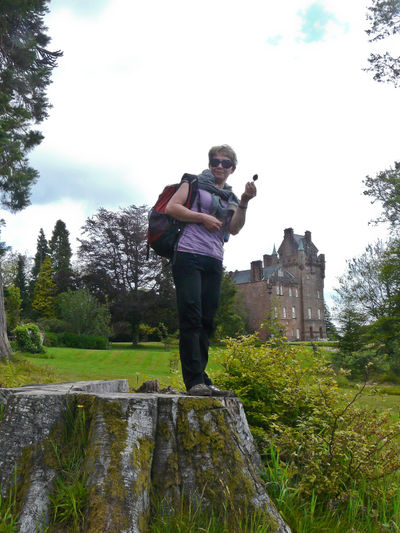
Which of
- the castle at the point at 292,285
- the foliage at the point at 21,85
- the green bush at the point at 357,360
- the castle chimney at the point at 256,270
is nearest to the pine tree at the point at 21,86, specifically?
the foliage at the point at 21,85

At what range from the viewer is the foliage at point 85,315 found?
35500 millimetres

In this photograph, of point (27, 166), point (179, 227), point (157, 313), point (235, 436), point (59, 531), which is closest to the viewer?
point (59, 531)

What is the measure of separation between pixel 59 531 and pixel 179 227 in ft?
7.74

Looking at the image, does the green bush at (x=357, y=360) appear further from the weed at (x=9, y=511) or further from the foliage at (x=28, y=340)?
the weed at (x=9, y=511)

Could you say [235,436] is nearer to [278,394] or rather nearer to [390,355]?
[278,394]

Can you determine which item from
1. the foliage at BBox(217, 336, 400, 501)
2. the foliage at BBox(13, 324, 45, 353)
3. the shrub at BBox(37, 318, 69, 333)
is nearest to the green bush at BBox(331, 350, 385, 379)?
the foliage at BBox(13, 324, 45, 353)

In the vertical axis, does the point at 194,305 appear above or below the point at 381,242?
below

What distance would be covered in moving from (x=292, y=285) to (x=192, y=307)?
221ft

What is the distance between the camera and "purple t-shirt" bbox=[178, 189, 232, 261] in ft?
12.5

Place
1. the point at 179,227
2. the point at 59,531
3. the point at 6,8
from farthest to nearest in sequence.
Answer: the point at 6,8 < the point at 179,227 < the point at 59,531

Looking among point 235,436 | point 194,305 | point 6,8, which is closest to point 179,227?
point 194,305

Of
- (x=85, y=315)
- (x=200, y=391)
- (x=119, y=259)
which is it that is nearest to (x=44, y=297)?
(x=119, y=259)

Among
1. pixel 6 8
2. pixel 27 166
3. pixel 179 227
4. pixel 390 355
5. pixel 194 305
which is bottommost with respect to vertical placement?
pixel 390 355

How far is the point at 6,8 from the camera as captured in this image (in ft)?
44.0
